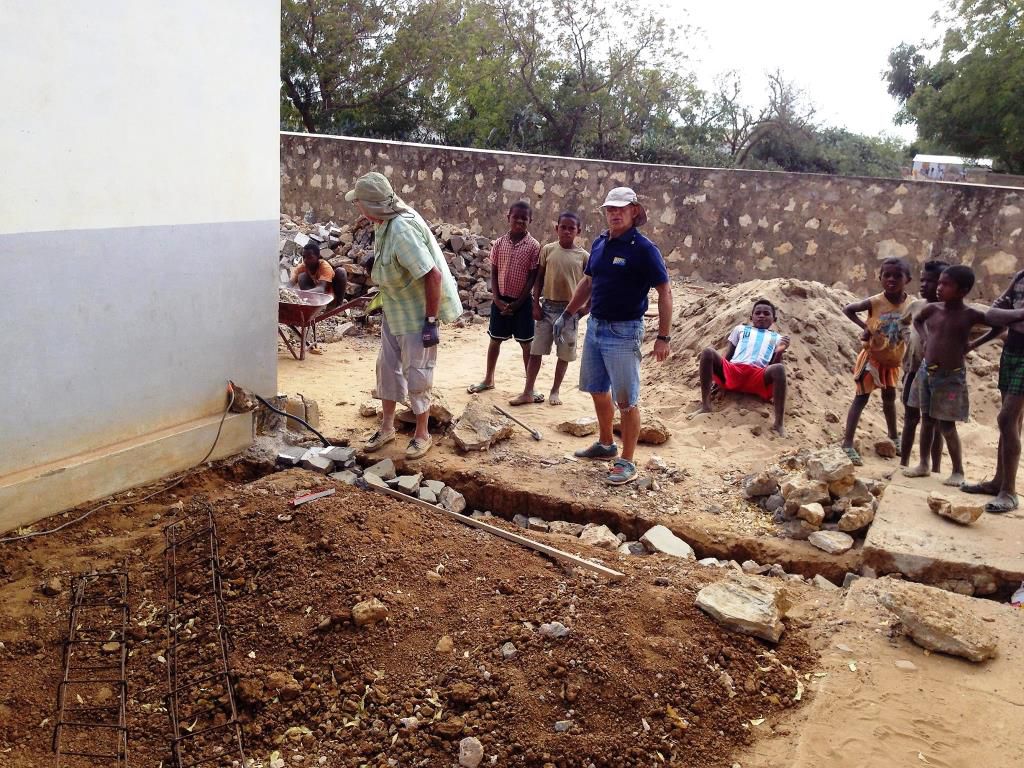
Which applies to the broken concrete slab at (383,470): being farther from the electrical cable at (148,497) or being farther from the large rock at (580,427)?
the large rock at (580,427)

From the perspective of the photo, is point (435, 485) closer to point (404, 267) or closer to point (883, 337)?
point (404, 267)

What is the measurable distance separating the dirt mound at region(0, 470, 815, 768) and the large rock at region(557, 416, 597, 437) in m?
1.84

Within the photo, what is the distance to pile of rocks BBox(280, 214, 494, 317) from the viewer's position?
30.8 feet

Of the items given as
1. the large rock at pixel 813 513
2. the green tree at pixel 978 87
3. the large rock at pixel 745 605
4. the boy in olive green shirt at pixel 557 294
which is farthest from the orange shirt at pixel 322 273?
the green tree at pixel 978 87

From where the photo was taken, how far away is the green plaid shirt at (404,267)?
483 centimetres

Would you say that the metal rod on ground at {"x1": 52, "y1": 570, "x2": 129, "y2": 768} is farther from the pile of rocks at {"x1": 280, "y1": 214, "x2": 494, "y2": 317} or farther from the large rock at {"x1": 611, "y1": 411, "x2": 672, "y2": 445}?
the pile of rocks at {"x1": 280, "y1": 214, "x2": 494, "y2": 317}

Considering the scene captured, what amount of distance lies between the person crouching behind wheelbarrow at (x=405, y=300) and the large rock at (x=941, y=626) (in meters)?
2.89

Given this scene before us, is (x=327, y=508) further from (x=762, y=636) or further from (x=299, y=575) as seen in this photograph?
(x=762, y=636)

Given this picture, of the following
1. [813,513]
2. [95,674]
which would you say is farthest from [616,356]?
[95,674]

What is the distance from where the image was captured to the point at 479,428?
17.9ft

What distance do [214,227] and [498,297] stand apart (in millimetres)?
2333

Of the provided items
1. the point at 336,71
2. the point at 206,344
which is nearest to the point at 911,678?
the point at 206,344

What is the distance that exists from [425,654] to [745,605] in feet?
4.27

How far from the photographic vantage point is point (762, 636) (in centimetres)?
328
